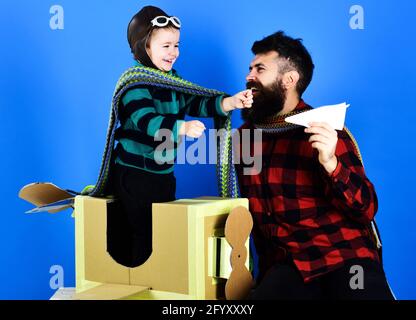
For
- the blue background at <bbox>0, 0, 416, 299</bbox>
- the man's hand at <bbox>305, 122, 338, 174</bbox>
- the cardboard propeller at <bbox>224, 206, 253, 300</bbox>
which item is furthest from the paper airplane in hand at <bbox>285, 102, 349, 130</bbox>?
the blue background at <bbox>0, 0, 416, 299</bbox>

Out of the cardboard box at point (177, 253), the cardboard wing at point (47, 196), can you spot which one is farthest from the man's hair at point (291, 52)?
the cardboard wing at point (47, 196)

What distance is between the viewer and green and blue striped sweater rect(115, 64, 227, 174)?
4.04 ft

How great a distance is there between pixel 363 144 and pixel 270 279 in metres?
0.58

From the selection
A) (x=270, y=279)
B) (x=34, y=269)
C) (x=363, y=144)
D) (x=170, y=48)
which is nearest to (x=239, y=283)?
(x=270, y=279)

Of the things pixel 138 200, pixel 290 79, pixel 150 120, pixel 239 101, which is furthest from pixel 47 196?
pixel 290 79

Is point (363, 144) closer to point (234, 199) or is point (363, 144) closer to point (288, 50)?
point (288, 50)

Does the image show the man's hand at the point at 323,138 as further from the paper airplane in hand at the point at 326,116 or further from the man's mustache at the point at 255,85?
the man's mustache at the point at 255,85

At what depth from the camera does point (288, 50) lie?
1527mm

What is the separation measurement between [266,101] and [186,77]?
1.32 feet

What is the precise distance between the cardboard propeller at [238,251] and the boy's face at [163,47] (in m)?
0.35

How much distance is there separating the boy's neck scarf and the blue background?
42 cm

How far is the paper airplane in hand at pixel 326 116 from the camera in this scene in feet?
4.17

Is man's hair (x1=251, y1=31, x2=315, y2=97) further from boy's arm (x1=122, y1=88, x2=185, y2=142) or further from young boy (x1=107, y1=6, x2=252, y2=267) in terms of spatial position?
boy's arm (x1=122, y1=88, x2=185, y2=142)

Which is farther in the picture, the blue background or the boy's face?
the blue background
